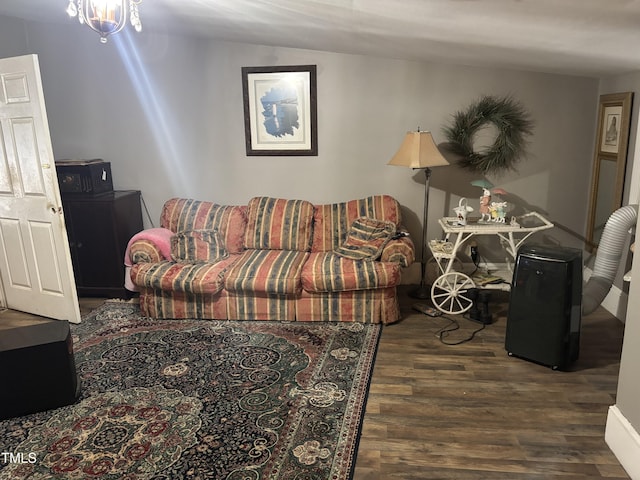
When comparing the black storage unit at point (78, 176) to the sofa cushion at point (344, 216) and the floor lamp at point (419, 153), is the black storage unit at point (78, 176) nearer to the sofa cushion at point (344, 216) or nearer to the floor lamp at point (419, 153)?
the sofa cushion at point (344, 216)

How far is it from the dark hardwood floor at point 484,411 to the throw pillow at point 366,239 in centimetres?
64

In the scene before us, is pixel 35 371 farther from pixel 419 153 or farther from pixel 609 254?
pixel 609 254

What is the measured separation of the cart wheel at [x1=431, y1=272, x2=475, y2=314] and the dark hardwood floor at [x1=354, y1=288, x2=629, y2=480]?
0.31 m

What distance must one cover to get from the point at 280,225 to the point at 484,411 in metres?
2.23

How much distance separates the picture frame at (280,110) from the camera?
4289 millimetres

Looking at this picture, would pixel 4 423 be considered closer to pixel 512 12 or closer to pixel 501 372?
pixel 501 372

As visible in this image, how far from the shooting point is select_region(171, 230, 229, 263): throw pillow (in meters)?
3.94

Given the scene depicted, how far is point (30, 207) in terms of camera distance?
368 centimetres

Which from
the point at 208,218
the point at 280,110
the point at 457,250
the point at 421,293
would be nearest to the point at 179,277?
the point at 208,218

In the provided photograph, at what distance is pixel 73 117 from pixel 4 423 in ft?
9.88

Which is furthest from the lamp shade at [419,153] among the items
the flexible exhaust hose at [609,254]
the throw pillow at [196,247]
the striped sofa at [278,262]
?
the throw pillow at [196,247]

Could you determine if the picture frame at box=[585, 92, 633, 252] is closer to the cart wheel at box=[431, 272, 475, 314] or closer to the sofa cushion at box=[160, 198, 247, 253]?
the cart wheel at box=[431, 272, 475, 314]

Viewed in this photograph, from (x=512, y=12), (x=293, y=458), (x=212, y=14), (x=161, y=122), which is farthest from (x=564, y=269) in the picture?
(x=161, y=122)

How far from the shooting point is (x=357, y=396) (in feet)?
9.04
